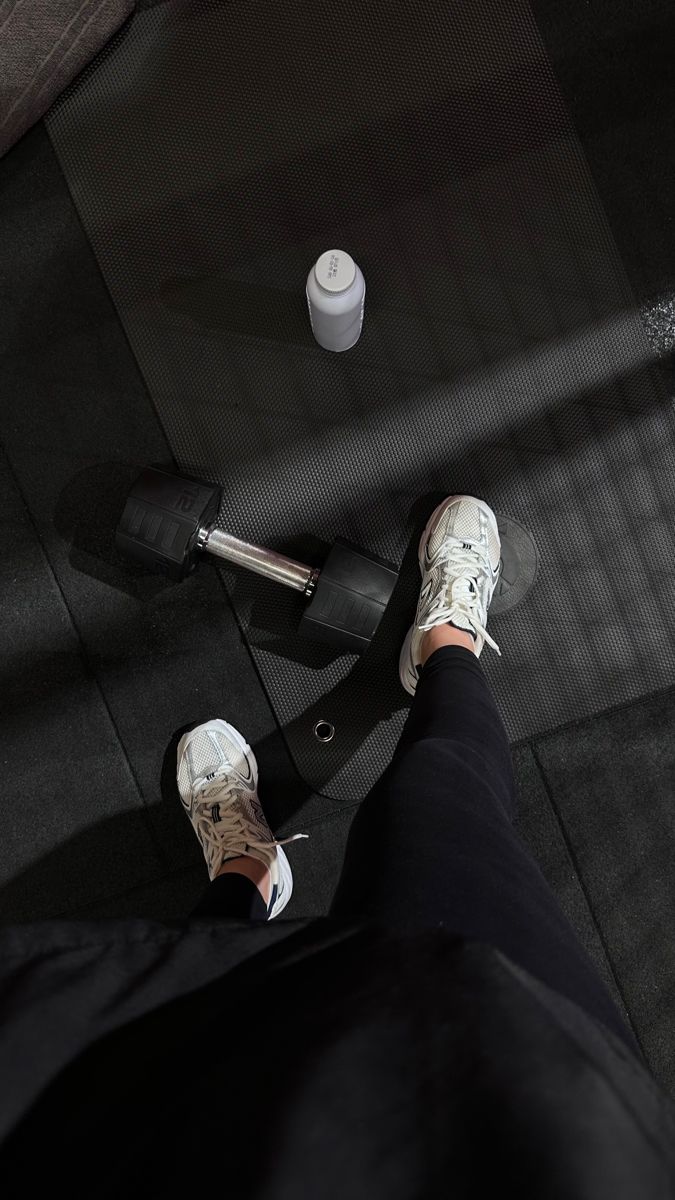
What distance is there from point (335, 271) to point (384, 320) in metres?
0.22

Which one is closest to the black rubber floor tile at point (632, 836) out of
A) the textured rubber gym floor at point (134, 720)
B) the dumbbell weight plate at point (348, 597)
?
the textured rubber gym floor at point (134, 720)

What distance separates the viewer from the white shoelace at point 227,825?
3.79 feet

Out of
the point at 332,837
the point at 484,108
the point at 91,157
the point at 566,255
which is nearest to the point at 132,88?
the point at 91,157

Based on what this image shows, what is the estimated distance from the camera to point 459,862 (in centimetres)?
71

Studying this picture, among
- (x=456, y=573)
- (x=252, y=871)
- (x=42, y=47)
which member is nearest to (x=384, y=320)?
(x=456, y=573)

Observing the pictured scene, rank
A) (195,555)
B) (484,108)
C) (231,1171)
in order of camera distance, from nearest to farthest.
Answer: (231,1171) → (195,555) → (484,108)

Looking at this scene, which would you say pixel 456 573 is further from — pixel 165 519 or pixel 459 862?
pixel 459 862

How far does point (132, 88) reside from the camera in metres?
1.27

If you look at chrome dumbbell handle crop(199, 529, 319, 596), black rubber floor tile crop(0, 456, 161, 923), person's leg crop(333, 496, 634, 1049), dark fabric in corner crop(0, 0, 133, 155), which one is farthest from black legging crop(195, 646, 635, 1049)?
dark fabric in corner crop(0, 0, 133, 155)

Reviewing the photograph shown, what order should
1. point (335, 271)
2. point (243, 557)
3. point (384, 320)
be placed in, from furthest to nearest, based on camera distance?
point (384, 320) < point (243, 557) < point (335, 271)

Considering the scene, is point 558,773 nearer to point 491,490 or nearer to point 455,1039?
point 491,490

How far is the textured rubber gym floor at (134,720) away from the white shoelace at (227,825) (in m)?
0.08

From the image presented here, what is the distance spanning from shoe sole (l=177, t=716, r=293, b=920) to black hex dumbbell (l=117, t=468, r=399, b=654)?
0.20 m

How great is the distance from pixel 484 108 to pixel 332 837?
1.13 m
